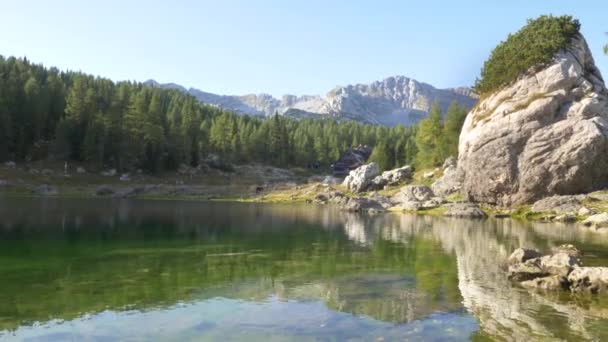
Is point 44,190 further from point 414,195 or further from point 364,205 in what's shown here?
point 414,195

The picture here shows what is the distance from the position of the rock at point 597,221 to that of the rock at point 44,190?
11375 cm

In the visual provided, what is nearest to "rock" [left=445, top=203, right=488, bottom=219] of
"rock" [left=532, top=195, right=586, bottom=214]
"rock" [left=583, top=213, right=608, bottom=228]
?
"rock" [left=532, top=195, right=586, bottom=214]

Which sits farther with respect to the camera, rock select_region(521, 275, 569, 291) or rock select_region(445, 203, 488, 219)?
rock select_region(445, 203, 488, 219)

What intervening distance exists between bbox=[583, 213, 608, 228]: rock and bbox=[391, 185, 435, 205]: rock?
40008 mm

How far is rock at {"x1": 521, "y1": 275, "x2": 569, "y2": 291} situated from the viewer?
27.4 metres

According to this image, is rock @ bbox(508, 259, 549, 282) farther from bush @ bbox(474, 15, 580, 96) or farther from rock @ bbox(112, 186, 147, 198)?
rock @ bbox(112, 186, 147, 198)

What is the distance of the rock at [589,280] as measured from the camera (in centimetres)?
2650

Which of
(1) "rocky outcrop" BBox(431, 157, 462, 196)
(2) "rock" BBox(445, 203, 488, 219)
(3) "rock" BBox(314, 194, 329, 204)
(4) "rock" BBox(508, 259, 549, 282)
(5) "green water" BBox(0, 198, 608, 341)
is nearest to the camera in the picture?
(5) "green water" BBox(0, 198, 608, 341)

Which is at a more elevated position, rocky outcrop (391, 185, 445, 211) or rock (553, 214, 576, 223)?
rocky outcrop (391, 185, 445, 211)

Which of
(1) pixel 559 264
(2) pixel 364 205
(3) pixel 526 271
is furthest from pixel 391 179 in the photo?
(1) pixel 559 264

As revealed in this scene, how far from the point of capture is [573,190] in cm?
8388

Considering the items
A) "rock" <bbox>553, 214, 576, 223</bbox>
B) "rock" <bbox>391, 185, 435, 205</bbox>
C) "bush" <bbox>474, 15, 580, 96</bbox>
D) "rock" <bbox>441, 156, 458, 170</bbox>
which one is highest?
"bush" <bbox>474, 15, 580, 96</bbox>

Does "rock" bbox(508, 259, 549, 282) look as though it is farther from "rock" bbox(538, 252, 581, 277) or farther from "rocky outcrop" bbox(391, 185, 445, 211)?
"rocky outcrop" bbox(391, 185, 445, 211)

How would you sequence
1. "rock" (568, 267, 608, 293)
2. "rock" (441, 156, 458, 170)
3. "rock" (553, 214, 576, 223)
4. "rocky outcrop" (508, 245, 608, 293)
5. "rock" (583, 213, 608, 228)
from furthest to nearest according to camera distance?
"rock" (441, 156, 458, 170) < "rock" (553, 214, 576, 223) < "rock" (583, 213, 608, 228) < "rocky outcrop" (508, 245, 608, 293) < "rock" (568, 267, 608, 293)
